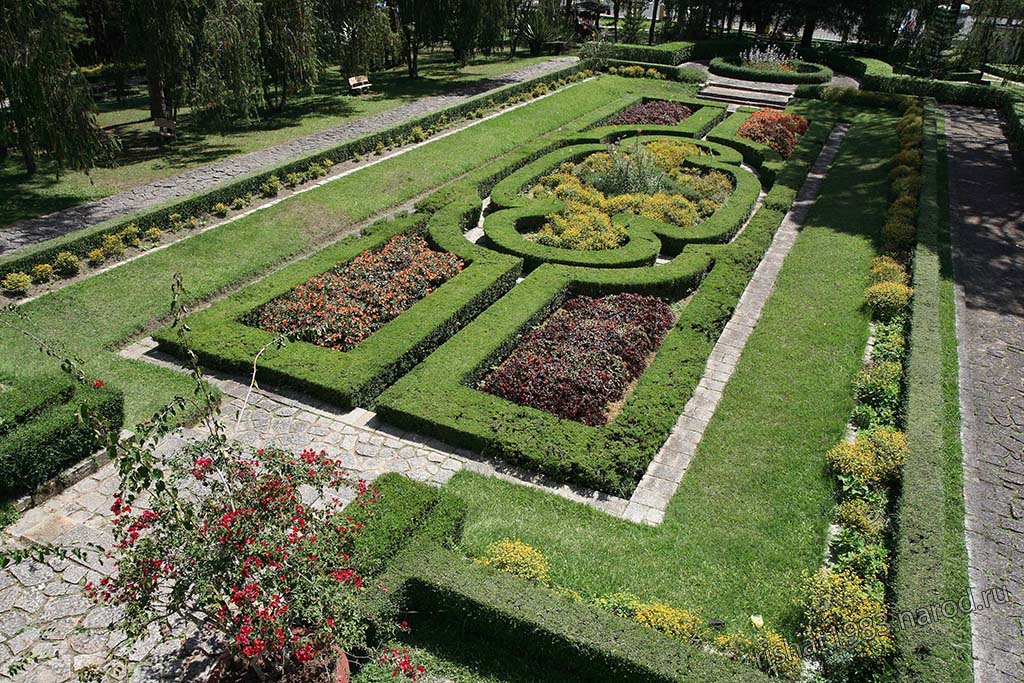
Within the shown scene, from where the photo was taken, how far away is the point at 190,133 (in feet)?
76.6

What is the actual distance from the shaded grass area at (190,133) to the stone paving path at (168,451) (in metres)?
8.54

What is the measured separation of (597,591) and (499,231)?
9.18m

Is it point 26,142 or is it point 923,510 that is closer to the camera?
point 923,510

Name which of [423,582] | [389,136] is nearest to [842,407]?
[423,582]

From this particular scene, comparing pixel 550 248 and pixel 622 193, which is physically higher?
pixel 622 193

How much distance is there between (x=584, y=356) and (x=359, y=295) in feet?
13.8

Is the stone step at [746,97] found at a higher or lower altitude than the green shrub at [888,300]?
higher

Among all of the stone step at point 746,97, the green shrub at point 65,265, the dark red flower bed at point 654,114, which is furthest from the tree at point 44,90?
the stone step at point 746,97

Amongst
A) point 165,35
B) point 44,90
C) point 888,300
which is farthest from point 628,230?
point 165,35

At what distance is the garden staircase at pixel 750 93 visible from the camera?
1142 inches

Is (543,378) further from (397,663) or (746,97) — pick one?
(746,97)

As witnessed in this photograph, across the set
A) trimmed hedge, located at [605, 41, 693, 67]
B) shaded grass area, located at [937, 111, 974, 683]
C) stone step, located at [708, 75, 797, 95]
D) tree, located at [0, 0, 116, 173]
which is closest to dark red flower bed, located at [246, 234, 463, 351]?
tree, located at [0, 0, 116, 173]

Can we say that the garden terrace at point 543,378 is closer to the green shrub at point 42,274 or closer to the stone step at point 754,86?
the green shrub at point 42,274

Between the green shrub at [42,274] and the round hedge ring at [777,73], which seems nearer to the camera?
the green shrub at [42,274]
